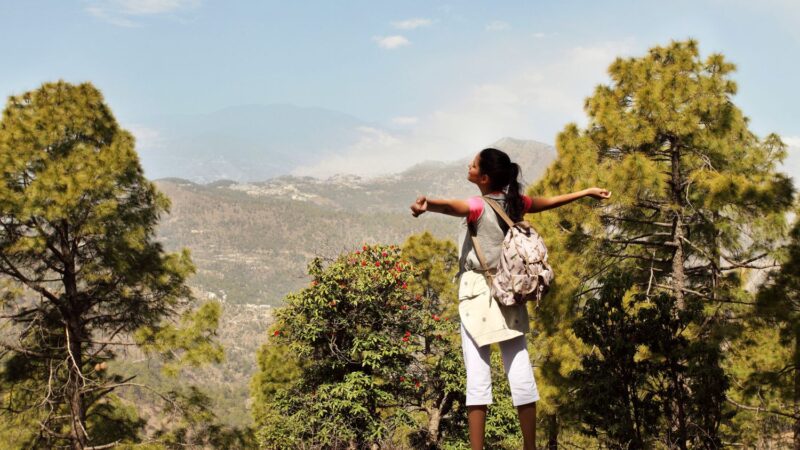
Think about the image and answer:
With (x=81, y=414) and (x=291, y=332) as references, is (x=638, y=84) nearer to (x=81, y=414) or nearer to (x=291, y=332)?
(x=291, y=332)

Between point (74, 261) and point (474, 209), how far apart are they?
10.3m

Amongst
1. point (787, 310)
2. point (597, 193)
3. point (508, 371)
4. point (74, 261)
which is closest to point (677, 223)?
point (787, 310)

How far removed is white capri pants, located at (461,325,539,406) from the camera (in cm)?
275

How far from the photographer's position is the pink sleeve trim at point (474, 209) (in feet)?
9.04

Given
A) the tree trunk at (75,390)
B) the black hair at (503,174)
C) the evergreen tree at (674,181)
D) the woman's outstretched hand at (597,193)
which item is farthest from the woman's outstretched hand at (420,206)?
the tree trunk at (75,390)

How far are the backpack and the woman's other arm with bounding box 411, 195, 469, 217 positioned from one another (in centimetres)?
24

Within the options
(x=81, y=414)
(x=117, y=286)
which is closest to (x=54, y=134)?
(x=117, y=286)

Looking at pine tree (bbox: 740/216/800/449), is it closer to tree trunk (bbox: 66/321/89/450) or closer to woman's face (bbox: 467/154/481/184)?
woman's face (bbox: 467/154/481/184)

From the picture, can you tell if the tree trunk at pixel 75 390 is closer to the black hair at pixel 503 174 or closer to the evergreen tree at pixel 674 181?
the evergreen tree at pixel 674 181

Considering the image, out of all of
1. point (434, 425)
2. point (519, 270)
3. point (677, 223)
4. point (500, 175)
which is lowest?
point (434, 425)

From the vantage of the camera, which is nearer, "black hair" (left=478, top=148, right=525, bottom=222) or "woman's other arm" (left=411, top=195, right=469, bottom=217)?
"woman's other arm" (left=411, top=195, right=469, bottom=217)

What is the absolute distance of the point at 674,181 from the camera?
878 centimetres

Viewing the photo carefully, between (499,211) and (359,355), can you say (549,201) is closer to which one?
(499,211)

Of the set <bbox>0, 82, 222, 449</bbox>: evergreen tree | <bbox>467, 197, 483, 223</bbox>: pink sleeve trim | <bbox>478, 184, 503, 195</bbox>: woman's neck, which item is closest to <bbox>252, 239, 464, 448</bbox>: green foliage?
<bbox>0, 82, 222, 449</bbox>: evergreen tree
